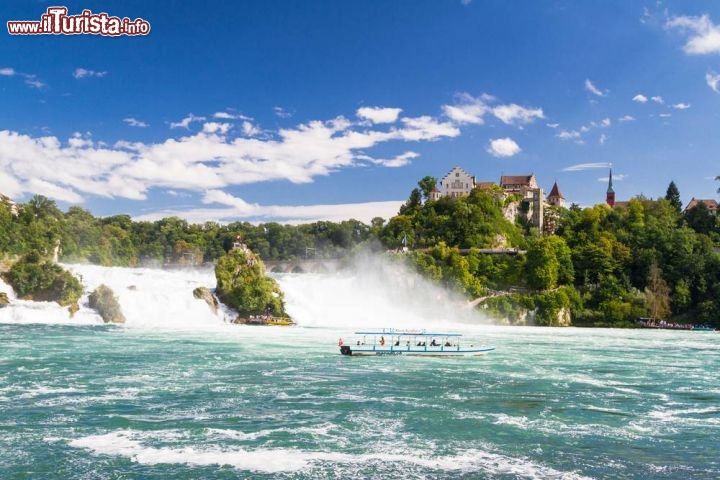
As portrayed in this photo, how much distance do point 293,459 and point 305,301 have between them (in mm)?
46032

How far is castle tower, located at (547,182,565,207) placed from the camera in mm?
105438

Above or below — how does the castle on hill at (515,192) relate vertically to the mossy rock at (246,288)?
above

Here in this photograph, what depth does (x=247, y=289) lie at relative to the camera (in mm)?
56312

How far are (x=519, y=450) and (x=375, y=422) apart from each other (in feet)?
15.5

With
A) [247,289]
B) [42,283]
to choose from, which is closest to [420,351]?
[247,289]

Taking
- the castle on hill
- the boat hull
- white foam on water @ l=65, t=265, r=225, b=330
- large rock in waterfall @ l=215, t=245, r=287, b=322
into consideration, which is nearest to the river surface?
the boat hull

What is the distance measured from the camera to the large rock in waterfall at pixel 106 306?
5131 centimetres

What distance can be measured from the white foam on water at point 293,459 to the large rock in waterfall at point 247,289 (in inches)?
1525

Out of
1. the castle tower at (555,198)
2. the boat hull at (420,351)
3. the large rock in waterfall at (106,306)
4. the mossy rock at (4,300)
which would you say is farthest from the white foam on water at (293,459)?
the castle tower at (555,198)

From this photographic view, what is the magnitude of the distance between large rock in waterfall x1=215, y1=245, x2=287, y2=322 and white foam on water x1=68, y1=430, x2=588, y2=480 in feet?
127

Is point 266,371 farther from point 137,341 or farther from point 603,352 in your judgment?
point 603,352

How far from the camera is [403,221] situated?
3314 inches

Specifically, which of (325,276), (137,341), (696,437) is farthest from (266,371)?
(325,276)

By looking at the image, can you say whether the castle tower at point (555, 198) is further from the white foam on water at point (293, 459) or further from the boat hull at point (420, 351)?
the white foam on water at point (293, 459)
